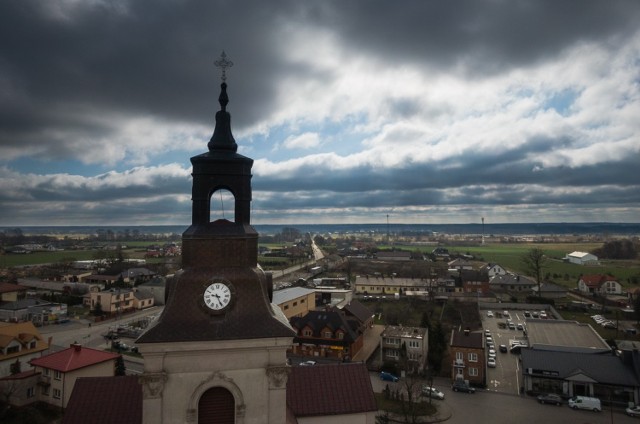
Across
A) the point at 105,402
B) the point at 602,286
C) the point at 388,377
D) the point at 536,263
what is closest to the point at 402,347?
the point at 388,377

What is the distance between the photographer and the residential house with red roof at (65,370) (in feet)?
111

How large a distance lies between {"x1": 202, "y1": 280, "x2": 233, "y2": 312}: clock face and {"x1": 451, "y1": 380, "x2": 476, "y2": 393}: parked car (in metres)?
33.8

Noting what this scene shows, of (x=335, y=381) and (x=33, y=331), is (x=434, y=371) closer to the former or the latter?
(x=335, y=381)

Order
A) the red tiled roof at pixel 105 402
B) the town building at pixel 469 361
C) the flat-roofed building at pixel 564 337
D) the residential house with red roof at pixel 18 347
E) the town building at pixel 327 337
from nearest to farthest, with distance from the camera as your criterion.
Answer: the red tiled roof at pixel 105 402
the residential house with red roof at pixel 18 347
the town building at pixel 469 361
the flat-roofed building at pixel 564 337
the town building at pixel 327 337

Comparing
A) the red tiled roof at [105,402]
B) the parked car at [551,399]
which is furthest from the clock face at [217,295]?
the parked car at [551,399]

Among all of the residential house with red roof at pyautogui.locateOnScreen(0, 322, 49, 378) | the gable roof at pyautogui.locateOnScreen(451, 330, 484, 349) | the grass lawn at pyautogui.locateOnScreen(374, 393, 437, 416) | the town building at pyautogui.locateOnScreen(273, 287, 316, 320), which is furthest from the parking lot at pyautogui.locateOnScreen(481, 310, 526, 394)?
the residential house with red roof at pyautogui.locateOnScreen(0, 322, 49, 378)

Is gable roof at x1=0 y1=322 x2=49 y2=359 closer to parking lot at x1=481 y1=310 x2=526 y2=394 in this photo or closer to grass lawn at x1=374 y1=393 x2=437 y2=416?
grass lawn at x1=374 y1=393 x2=437 y2=416

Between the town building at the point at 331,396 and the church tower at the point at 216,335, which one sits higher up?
the church tower at the point at 216,335

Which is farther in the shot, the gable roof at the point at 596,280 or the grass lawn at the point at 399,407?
the gable roof at the point at 596,280

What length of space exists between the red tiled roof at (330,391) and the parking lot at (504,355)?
1056 inches

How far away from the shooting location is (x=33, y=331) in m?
44.2

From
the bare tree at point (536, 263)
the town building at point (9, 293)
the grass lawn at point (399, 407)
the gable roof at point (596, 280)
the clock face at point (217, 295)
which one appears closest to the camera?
the clock face at point (217, 295)

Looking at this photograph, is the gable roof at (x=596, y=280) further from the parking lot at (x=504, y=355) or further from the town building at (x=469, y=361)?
the town building at (x=469, y=361)

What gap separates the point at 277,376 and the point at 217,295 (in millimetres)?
3684
